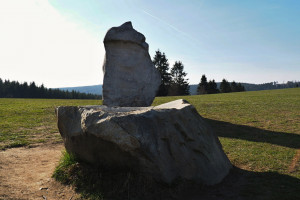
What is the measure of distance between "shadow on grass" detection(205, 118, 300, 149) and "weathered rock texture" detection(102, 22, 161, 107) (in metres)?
3.55

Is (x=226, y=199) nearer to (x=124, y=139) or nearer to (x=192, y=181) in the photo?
(x=192, y=181)

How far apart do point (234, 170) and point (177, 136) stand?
1.76m

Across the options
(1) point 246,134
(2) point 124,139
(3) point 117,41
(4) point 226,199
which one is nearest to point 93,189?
(2) point 124,139

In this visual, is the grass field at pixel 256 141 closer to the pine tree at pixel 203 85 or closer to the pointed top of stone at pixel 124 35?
the pointed top of stone at pixel 124 35

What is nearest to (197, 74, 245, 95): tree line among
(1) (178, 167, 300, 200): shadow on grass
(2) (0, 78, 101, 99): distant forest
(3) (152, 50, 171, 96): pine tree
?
(3) (152, 50, 171, 96): pine tree

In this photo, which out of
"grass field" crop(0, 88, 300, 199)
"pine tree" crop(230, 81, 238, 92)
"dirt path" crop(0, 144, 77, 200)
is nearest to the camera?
"dirt path" crop(0, 144, 77, 200)

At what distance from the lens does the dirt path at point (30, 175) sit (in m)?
4.29

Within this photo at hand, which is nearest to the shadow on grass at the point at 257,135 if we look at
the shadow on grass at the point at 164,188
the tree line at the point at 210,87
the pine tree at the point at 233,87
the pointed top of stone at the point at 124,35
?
the shadow on grass at the point at 164,188

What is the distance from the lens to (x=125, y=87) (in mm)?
10844

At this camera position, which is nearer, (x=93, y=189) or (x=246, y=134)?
(x=93, y=189)

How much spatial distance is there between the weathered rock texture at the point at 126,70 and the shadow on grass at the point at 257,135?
11.6ft

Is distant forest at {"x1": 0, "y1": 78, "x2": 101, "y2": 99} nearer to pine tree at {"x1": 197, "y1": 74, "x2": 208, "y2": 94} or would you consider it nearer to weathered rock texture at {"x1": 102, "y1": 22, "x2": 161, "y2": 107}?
pine tree at {"x1": 197, "y1": 74, "x2": 208, "y2": 94}

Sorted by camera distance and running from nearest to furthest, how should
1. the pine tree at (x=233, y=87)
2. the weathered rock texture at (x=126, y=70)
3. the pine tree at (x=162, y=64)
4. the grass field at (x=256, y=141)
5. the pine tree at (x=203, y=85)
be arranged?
the grass field at (x=256, y=141)
the weathered rock texture at (x=126, y=70)
the pine tree at (x=162, y=64)
the pine tree at (x=203, y=85)
the pine tree at (x=233, y=87)

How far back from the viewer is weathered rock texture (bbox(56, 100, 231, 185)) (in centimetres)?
408
